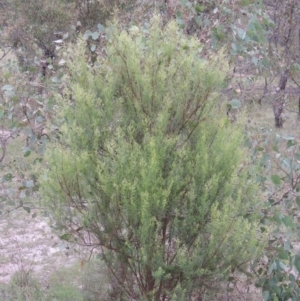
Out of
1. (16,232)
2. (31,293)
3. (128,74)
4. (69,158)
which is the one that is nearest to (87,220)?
(69,158)

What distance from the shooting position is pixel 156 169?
2494 mm

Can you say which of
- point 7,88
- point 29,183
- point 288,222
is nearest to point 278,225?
point 288,222

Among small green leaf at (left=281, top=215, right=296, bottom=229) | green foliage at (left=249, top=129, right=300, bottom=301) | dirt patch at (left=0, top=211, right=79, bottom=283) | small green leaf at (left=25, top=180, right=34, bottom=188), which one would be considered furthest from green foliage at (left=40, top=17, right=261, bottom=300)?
dirt patch at (left=0, top=211, right=79, bottom=283)

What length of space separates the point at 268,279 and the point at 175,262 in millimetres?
905

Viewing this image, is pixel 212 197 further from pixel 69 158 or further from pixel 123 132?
pixel 69 158

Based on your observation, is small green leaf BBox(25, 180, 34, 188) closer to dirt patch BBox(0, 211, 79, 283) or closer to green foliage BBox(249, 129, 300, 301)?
dirt patch BBox(0, 211, 79, 283)

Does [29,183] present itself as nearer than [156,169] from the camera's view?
No

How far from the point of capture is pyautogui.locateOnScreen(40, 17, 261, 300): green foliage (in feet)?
8.32

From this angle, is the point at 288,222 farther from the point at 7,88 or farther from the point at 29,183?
the point at 7,88

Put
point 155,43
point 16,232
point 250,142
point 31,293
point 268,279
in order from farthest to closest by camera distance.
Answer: point 16,232 < point 31,293 < point 250,142 < point 268,279 < point 155,43

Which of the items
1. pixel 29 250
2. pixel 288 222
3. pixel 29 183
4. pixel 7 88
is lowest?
pixel 29 250

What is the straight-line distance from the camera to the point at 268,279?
10.8ft

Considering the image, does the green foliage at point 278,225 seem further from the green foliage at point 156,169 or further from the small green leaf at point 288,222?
the green foliage at point 156,169

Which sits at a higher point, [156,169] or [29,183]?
[156,169]
